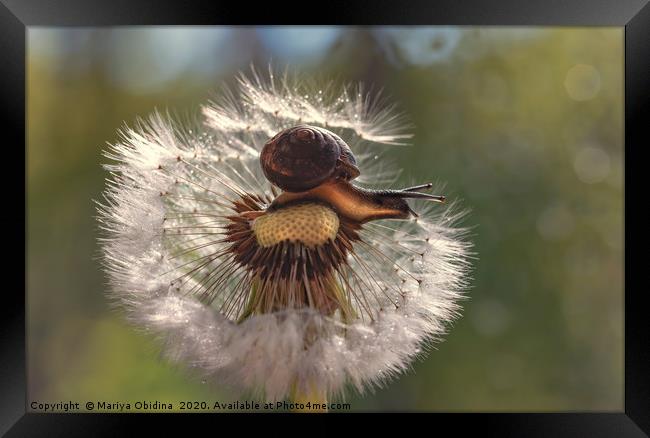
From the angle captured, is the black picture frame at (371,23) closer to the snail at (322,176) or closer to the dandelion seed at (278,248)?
the dandelion seed at (278,248)

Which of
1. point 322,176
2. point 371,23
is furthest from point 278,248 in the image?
point 371,23

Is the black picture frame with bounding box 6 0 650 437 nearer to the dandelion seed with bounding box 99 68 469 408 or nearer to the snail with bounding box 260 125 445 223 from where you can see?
the dandelion seed with bounding box 99 68 469 408

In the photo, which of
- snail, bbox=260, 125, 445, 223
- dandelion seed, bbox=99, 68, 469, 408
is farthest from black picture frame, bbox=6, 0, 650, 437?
snail, bbox=260, 125, 445, 223

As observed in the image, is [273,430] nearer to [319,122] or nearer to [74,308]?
[319,122]

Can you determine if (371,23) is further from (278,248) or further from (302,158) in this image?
(278,248)

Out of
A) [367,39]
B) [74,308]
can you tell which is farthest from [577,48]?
[74,308]
